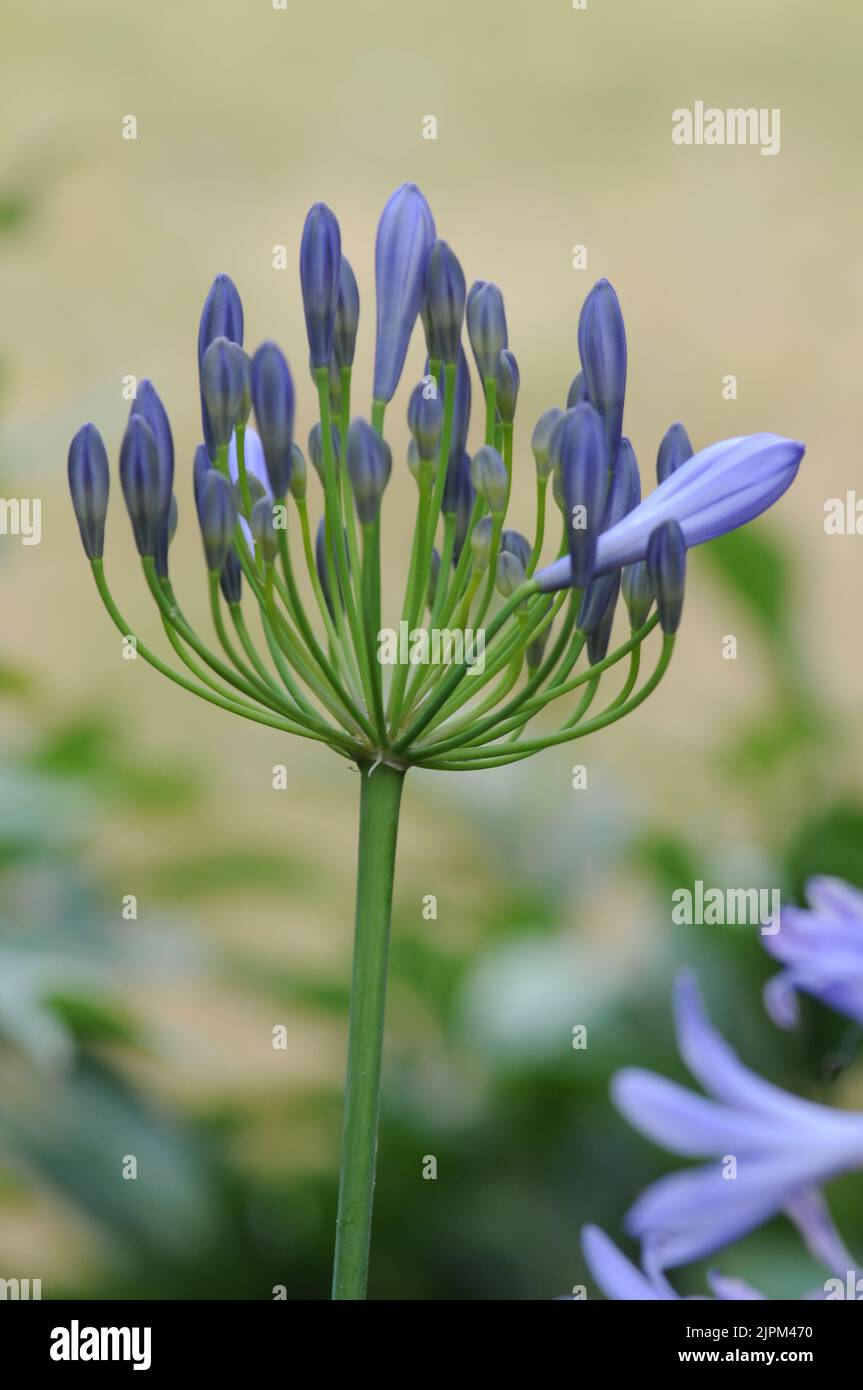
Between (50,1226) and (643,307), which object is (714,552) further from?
(643,307)

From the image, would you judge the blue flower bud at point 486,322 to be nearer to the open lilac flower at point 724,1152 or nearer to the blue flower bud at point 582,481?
the blue flower bud at point 582,481

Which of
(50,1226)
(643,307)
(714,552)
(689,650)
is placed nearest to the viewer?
(714,552)

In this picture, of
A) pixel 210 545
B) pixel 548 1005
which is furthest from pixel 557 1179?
pixel 210 545

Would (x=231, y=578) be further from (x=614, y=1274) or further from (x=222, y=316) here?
(x=614, y=1274)

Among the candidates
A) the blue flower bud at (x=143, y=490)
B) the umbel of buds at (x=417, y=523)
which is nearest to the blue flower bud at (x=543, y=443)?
the umbel of buds at (x=417, y=523)

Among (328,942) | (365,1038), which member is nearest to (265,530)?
(365,1038)

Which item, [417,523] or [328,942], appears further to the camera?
[328,942]

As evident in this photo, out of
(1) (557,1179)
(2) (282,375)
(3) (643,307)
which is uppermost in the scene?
(3) (643,307)
